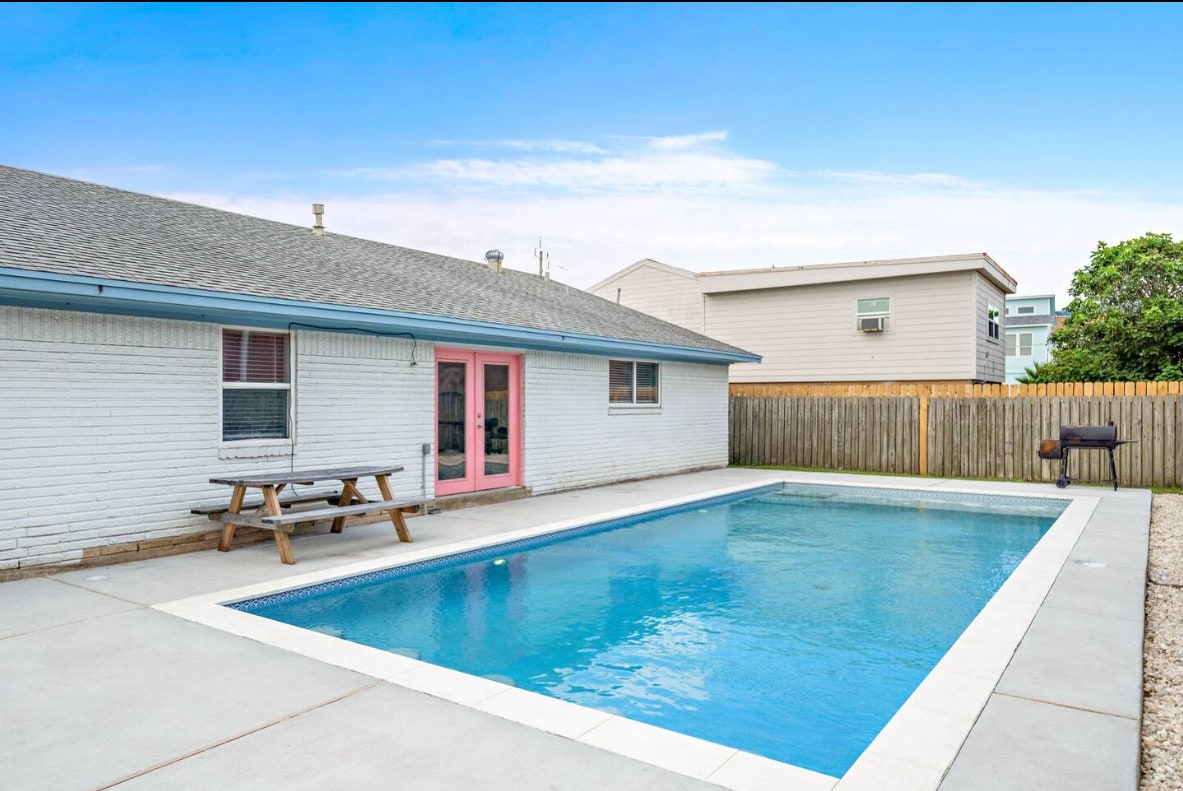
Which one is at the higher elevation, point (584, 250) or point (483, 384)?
point (584, 250)

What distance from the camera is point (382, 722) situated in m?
3.40

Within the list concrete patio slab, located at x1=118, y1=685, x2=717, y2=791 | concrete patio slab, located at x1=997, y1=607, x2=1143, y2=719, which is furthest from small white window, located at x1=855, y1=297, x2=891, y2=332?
concrete patio slab, located at x1=118, y1=685, x2=717, y2=791

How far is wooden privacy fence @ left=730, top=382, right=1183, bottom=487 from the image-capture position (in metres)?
12.8

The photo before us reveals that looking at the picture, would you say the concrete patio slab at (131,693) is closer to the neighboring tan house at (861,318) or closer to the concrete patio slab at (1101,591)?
the concrete patio slab at (1101,591)

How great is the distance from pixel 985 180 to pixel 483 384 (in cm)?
1325

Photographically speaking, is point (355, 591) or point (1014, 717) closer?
point (1014, 717)

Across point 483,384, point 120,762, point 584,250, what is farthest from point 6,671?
point 584,250

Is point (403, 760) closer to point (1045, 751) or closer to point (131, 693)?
point (131, 693)

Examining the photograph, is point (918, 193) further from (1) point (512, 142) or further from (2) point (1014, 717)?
(2) point (1014, 717)

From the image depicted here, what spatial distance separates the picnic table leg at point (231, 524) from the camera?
7.06 metres

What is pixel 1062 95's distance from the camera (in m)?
12.5

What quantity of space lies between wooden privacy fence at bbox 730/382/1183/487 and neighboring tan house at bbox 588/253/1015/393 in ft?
4.03

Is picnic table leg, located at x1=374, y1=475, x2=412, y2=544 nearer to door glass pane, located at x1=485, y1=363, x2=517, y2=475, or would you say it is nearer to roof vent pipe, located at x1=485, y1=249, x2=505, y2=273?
door glass pane, located at x1=485, y1=363, x2=517, y2=475

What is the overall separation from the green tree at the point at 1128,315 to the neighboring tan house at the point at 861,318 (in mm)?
1723
